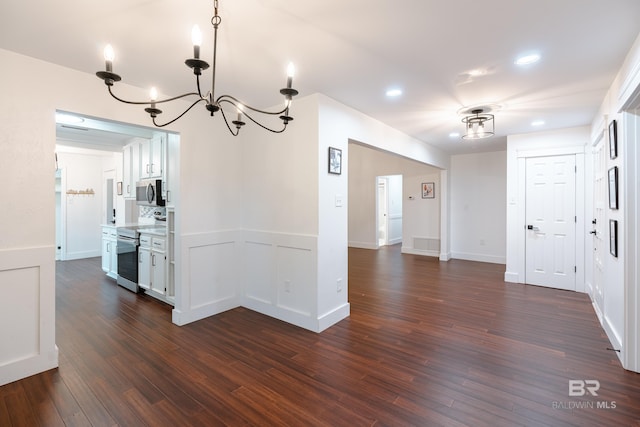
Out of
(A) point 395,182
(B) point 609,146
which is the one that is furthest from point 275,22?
(A) point 395,182

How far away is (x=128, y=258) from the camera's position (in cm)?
470

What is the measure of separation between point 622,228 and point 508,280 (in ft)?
9.43

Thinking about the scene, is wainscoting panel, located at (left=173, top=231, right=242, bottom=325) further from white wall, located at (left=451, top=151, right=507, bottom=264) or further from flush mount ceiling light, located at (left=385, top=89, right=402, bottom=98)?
Result: white wall, located at (left=451, top=151, right=507, bottom=264)

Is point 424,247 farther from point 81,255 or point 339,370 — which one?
point 81,255

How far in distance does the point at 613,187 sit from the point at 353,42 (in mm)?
2704

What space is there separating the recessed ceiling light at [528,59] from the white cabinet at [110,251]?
596 cm

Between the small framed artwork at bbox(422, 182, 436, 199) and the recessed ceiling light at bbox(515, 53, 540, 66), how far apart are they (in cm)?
542

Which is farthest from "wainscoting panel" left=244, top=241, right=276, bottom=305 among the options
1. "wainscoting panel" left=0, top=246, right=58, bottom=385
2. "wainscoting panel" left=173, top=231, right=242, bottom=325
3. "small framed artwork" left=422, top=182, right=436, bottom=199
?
"small framed artwork" left=422, top=182, right=436, bottom=199

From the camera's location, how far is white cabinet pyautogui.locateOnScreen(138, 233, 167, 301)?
4.02 metres

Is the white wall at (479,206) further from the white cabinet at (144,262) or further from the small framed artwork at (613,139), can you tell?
the white cabinet at (144,262)

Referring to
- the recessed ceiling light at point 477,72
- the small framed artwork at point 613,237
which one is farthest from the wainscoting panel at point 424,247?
the recessed ceiling light at point 477,72

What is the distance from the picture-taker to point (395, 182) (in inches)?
412

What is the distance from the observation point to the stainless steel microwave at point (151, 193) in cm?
459

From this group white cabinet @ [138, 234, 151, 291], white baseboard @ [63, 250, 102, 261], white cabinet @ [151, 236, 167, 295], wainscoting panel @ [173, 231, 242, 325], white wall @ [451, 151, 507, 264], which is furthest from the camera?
white baseboard @ [63, 250, 102, 261]
